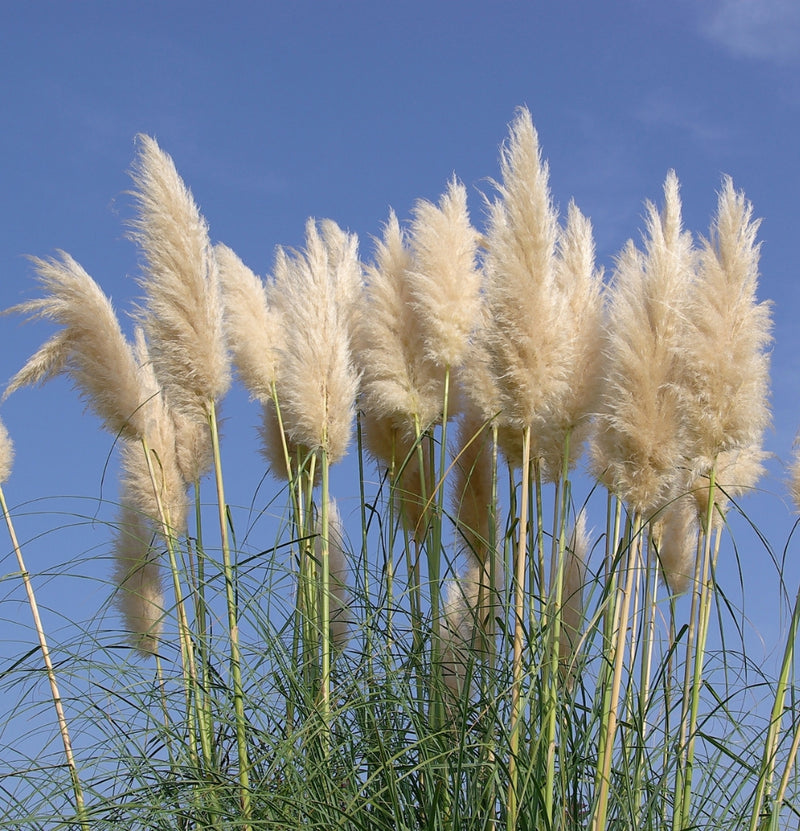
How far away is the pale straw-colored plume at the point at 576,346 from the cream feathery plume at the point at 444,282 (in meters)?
0.46

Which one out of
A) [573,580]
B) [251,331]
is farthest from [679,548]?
[251,331]

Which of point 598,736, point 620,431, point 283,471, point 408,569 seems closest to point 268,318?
point 283,471

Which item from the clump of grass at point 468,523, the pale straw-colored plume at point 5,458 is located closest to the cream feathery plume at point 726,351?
the clump of grass at point 468,523

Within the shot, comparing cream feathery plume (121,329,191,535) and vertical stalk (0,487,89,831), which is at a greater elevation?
cream feathery plume (121,329,191,535)

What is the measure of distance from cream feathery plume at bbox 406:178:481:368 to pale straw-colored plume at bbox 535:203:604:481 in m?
0.46

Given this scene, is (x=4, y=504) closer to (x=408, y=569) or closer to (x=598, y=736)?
(x=408, y=569)

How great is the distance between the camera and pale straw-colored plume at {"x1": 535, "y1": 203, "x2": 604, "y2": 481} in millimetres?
3859

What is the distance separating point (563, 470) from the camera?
13.0 feet

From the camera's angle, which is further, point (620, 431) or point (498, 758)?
point (620, 431)

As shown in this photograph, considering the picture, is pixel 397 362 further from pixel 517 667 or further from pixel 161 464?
pixel 517 667

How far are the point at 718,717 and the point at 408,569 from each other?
1.36 metres

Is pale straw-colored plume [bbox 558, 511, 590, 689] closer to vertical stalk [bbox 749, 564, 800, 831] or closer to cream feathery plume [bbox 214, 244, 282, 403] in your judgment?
vertical stalk [bbox 749, 564, 800, 831]

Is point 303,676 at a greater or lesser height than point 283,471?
lesser

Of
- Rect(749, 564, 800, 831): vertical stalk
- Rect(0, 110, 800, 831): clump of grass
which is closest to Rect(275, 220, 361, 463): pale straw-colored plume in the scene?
Rect(0, 110, 800, 831): clump of grass
